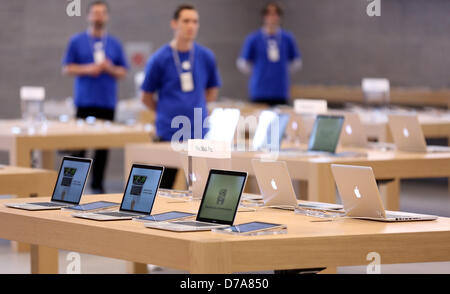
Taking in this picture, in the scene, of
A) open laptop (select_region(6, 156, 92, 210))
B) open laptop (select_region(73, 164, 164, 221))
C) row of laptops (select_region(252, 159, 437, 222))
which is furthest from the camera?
open laptop (select_region(6, 156, 92, 210))

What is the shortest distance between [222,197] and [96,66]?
5560 mm

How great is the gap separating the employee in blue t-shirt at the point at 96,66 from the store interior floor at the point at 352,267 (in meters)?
0.83

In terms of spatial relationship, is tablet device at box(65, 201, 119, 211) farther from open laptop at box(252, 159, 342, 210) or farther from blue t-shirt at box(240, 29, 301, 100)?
blue t-shirt at box(240, 29, 301, 100)

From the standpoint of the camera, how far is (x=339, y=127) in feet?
18.2

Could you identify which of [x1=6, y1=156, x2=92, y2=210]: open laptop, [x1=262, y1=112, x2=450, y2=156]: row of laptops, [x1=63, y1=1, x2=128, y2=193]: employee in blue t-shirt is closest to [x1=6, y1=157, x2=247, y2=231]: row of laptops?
[x1=6, y1=156, x2=92, y2=210]: open laptop

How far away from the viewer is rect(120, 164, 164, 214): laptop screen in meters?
3.79

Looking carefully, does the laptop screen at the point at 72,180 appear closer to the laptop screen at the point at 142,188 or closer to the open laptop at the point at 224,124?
the laptop screen at the point at 142,188

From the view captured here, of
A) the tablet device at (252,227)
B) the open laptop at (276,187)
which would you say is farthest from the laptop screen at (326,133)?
the tablet device at (252,227)

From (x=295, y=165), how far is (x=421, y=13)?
6.31m

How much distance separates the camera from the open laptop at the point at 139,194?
3.78m

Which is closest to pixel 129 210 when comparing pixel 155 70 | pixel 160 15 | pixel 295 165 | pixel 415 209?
pixel 295 165

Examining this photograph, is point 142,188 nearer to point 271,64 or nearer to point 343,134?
point 343,134

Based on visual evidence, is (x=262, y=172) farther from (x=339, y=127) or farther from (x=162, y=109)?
(x=162, y=109)

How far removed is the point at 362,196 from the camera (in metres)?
3.61
